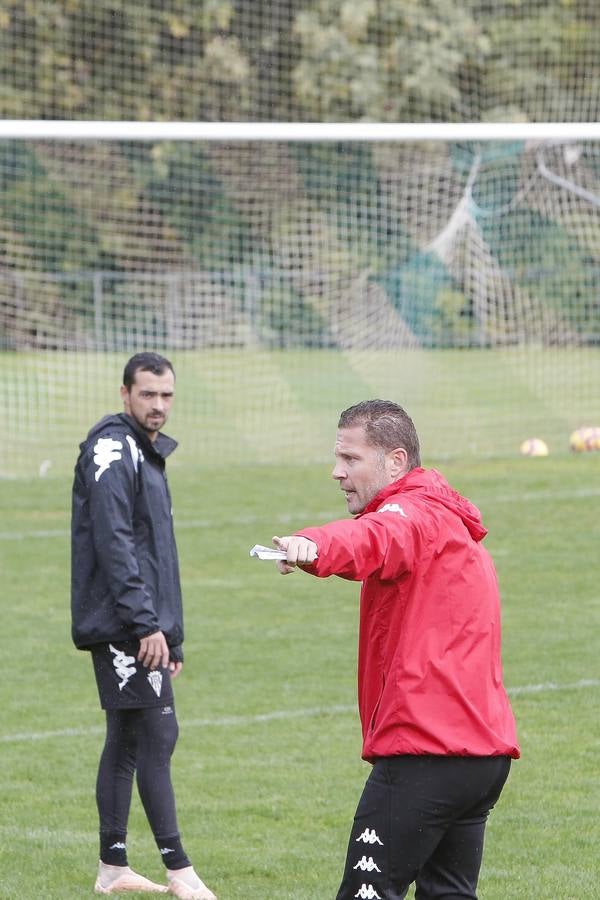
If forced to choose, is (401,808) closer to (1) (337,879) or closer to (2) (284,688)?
(1) (337,879)

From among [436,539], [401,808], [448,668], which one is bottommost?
[401,808]

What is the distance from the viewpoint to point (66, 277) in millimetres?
22406

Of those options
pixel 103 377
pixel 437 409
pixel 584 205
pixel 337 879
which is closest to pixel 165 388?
pixel 337 879

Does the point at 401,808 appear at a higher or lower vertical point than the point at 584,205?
lower

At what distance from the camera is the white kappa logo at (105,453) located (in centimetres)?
559

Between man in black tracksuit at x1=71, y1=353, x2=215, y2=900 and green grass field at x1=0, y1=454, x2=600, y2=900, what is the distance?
12.6 inches

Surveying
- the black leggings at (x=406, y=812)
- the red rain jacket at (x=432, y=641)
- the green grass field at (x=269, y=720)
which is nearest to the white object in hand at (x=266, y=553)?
the red rain jacket at (x=432, y=641)

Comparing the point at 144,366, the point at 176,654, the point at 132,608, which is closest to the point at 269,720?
the point at 176,654

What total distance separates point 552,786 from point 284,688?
232 centimetres

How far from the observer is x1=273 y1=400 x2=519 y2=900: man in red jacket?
3.90 meters

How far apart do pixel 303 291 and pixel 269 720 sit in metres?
14.9

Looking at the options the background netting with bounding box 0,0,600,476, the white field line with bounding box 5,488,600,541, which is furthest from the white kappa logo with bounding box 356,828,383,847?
the background netting with bounding box 0,0,600,476

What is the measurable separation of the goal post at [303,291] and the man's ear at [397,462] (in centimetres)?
1549

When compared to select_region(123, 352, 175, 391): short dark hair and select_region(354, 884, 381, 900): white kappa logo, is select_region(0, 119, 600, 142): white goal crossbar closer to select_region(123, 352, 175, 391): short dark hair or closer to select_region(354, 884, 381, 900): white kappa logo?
select_region(123, 352, 175, 391): short dark hair
